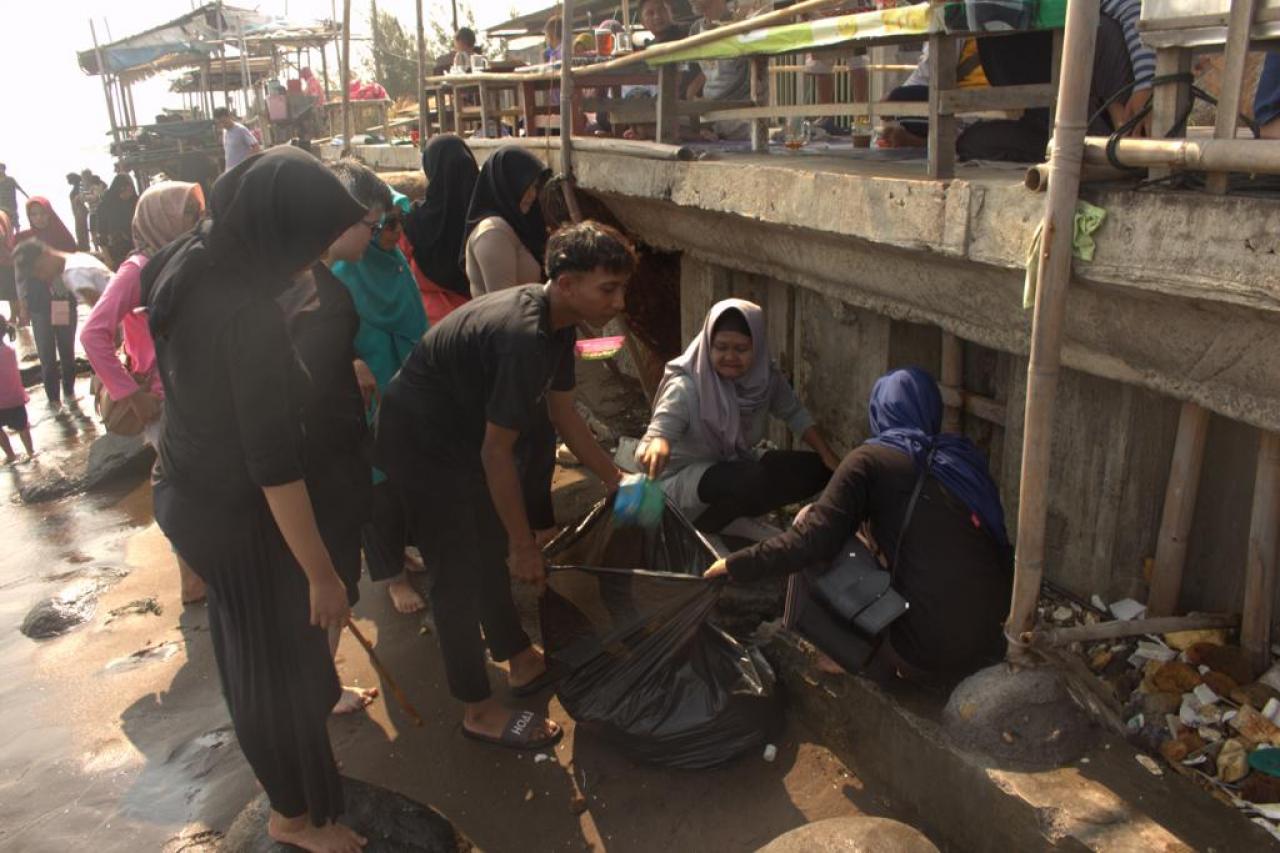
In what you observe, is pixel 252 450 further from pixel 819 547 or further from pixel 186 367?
pixel 819 547

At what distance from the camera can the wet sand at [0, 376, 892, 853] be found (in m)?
2.85

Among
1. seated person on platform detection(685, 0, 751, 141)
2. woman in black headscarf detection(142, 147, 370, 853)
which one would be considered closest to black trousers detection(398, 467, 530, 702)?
woman in black headscarf detection(142, 147, 370, 853)

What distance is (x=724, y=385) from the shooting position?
12.0ft

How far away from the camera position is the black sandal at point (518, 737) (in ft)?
10.3

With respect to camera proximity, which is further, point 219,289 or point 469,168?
point 469,168

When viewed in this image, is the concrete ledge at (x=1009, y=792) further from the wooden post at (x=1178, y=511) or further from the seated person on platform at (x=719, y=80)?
the seated person on platform at (x=719, y=80)

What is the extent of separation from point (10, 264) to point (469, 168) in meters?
7.74

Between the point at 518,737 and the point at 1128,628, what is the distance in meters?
1.85

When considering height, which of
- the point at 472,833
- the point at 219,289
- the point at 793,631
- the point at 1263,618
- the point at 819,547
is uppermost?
the point at 219,289

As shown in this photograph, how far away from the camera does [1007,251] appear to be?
260 centimetres

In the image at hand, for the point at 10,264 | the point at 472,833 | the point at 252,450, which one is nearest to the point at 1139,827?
the point at 472,833

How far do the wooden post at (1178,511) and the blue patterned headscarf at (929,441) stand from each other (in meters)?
0.47

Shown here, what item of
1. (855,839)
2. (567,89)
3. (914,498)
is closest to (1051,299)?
(914,498)

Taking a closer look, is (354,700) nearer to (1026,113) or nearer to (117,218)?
(1026,113)
